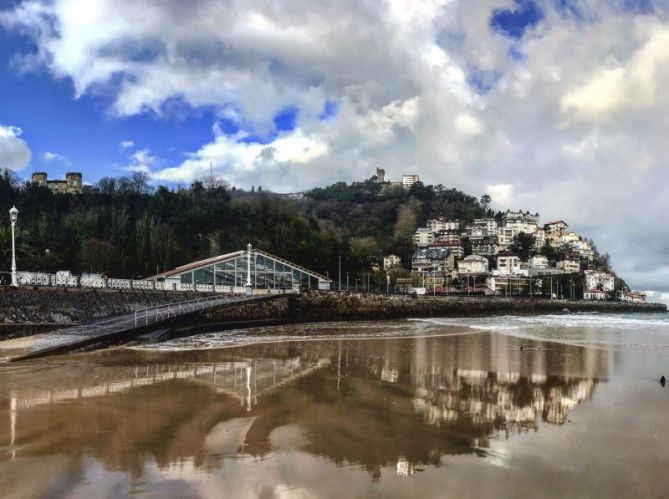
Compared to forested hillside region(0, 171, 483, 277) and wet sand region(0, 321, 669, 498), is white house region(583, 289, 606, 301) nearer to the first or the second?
forested hillside region(0, 171, 483, 277)

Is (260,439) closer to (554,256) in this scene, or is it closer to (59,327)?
(59,327)

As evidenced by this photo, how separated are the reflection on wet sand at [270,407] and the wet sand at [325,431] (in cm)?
4

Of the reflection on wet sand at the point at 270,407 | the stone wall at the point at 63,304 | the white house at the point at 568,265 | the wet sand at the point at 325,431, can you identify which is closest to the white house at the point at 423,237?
the white house at the point at 568,265

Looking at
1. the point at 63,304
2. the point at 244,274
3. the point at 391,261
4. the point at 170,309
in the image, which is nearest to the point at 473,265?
the point at 391,261

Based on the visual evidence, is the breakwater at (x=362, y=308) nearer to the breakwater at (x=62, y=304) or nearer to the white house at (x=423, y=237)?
the breakwater at (x=62, y=304)

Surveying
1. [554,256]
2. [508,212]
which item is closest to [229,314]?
[554,256]

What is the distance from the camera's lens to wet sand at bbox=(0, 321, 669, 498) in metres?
5.80

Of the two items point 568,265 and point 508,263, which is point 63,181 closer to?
point 508,263

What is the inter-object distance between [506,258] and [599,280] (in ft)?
108

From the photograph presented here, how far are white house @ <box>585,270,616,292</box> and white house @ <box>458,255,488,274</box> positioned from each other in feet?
98.0

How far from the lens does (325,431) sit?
7855 mm

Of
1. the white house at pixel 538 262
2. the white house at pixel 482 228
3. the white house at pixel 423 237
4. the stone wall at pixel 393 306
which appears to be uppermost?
the white house at pixel 482 228

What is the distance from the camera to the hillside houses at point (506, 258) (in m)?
126

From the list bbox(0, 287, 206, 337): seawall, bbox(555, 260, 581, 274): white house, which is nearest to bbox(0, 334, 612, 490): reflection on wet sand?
bbox(0, 287, 206, 337): seawall
